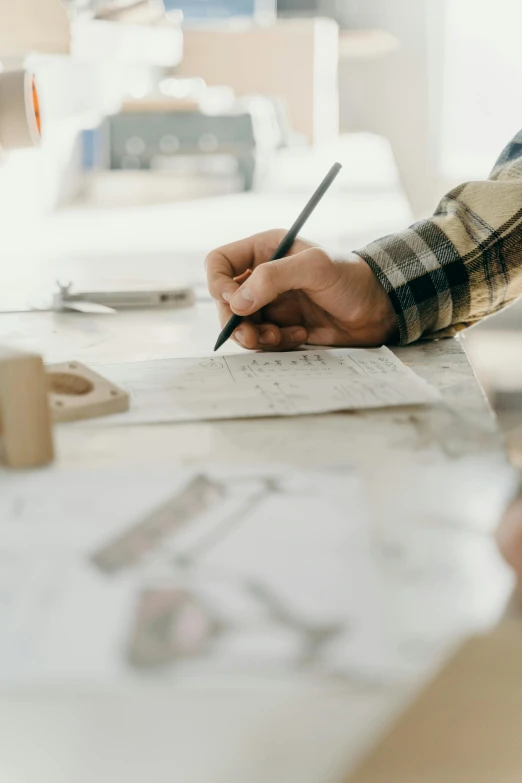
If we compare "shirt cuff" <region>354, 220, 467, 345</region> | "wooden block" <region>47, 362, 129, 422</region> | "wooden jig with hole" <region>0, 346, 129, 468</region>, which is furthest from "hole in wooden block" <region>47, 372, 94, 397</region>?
"shirt cuff" <region>354, 220, 467, 345</region>

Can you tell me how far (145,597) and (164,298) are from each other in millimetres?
667

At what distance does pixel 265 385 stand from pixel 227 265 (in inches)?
11.3

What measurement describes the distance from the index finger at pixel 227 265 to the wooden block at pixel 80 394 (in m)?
0.26

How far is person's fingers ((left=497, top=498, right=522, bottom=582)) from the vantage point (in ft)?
1.24

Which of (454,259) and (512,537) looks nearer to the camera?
(512,537)

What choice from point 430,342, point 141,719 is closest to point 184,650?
point 141,719

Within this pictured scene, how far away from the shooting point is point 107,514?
17.3 inches

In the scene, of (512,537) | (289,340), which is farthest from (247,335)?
(512,537)

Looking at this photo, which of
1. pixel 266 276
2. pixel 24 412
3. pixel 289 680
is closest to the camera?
pixel 289 680

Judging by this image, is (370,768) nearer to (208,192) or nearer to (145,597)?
(145,597)

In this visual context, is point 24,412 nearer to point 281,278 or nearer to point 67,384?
point 67,384

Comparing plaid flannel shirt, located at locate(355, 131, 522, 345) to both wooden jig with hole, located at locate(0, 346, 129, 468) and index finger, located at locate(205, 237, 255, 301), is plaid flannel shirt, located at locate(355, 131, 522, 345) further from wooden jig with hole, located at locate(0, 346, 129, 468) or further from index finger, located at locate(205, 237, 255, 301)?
wooden jig with hole, located at locate(0, 346, 129, 468)

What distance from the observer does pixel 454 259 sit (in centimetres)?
84

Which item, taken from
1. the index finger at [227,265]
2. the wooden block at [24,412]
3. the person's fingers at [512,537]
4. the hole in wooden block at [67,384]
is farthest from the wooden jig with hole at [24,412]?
the index finger at [227,265]
